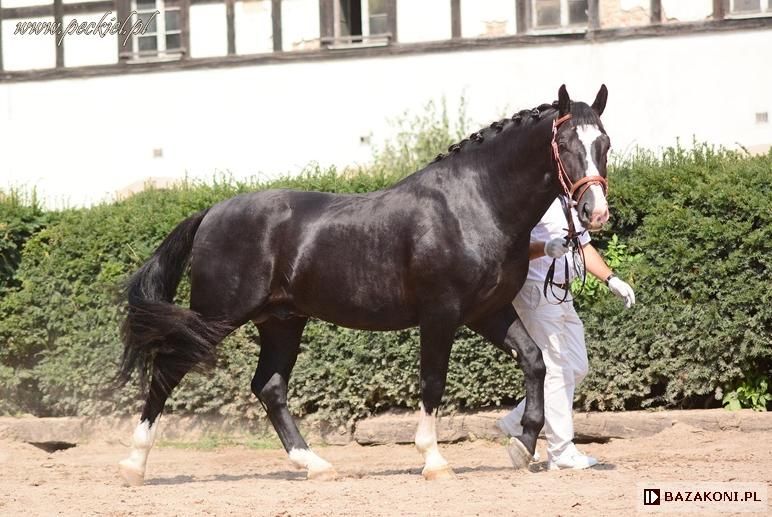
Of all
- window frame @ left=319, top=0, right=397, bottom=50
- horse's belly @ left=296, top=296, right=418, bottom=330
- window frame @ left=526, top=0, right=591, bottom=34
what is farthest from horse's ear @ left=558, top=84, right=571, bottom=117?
window frame @ left=319, top=0, right=397, bottom=50

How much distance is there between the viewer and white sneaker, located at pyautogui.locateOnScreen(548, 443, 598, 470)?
23.5 feet

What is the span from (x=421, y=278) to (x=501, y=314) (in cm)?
57

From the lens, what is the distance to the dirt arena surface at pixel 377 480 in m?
5.86

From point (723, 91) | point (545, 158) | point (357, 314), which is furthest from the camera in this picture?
point (723, 91)

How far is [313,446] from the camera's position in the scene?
9.98m

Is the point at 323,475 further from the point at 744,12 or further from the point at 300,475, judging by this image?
the point at 744,12

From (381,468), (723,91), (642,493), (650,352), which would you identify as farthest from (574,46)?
(642,493)

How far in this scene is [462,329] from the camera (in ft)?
31.2

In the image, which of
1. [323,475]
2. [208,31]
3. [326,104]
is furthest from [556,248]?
[208,31]

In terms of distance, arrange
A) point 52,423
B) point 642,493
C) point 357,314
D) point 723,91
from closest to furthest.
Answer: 1. point 642,493
2. point 357,314
3. point 52,423
4. point 723,91

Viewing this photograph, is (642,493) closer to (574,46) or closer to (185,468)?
(185,468)

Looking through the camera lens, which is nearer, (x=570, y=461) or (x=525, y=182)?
(x=525, y=182)

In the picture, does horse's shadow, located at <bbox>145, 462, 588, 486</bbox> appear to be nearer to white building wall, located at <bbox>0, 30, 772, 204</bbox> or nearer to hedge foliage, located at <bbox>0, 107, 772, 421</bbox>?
hedge foliage, located at <bbox>0, 107, 772, 421</bbox>

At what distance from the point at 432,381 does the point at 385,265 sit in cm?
77
